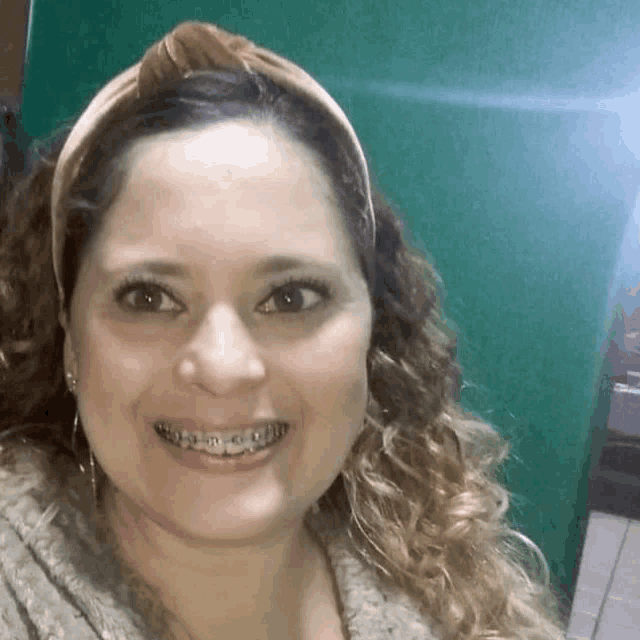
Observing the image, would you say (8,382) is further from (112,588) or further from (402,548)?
(402,548)

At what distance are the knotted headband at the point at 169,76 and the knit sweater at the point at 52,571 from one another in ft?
0.56

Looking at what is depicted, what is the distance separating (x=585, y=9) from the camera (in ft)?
2.60

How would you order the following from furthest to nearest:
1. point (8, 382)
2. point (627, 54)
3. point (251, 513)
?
1. point (627, 54)
2. point (8, 382)
3. point (251, 513)

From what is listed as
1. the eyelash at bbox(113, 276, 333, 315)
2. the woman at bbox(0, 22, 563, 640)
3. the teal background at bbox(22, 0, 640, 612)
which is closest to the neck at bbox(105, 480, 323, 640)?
the woman at bbox(0, 22, 563, 640)

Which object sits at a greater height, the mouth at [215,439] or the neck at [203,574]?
the mouth at [215,439]

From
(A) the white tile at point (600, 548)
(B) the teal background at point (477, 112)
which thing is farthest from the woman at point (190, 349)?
(A) the white tile at point (600, 548)

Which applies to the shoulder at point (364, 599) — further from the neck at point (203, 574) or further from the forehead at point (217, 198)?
the forehead at point (217, 198)

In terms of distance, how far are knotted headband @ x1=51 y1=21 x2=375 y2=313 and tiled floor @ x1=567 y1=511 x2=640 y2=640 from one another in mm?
613

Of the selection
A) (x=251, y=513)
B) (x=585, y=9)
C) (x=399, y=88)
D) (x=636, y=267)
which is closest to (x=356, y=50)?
(x=399, y=88)

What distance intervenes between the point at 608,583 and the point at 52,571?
0.69m

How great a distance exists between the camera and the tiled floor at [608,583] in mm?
887

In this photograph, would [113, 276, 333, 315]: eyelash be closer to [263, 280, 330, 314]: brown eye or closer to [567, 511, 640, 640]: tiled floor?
[263, 280, 330, 314]: brown eye

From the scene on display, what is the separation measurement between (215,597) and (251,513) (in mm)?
134

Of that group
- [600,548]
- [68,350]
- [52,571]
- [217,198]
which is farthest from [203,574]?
[600,548]
